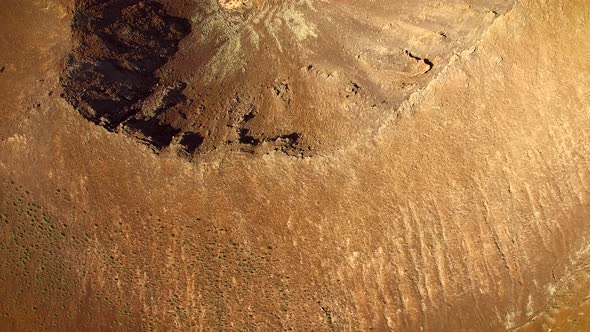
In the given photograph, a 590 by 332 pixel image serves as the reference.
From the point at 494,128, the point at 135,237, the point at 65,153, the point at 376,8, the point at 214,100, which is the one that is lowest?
the point at 135,237

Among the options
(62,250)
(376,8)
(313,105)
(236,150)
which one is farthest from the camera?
(376,8)

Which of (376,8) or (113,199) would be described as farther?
(376,8)

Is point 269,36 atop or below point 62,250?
atop

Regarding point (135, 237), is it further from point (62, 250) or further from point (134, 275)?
point (62, 250)

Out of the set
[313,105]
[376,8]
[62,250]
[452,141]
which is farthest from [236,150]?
[376,8]

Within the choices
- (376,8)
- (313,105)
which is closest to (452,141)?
(313,105)

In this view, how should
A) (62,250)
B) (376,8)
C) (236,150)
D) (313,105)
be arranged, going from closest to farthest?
1. (62,250)
2. (236,150)
3. (313,105)
4. (376,8)

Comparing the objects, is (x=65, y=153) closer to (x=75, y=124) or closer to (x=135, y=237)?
(x=75, y=124)
